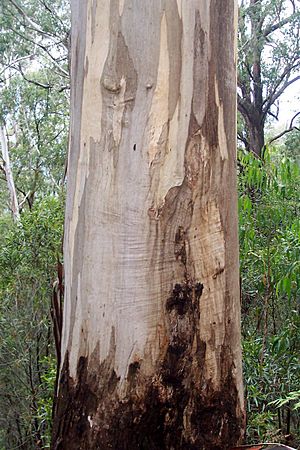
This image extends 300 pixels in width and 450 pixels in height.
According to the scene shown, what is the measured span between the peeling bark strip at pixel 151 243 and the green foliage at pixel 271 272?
3.25 feet

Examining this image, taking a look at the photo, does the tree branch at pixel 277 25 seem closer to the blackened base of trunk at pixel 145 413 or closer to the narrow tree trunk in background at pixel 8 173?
the narrow tree trunk in background at pixel 8 173

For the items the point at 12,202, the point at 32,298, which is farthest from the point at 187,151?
the point at 12,202

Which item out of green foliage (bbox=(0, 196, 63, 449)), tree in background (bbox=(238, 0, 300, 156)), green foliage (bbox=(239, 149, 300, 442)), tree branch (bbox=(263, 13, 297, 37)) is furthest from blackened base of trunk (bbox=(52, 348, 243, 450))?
tree branch (bbox=(263, 13, 297, 37))

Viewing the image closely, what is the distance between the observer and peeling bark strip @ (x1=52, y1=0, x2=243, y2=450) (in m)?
1.04

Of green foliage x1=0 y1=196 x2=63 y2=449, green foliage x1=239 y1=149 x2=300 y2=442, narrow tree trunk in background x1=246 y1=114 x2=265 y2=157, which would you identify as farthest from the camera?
narrow tree trunk in background x1=246 y1=114 x2=265 y2=157

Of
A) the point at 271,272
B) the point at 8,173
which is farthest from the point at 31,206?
the point at 271,272

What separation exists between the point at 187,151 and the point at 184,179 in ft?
0.19

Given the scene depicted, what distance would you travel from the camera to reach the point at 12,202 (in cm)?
1019

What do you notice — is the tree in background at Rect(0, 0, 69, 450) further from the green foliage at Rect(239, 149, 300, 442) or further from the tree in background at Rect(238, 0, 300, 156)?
the tree in background at Rect(238, 0, 300, 156)

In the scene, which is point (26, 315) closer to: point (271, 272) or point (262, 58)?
point (271, 272)

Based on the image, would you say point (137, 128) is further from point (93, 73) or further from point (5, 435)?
point (5, 435)

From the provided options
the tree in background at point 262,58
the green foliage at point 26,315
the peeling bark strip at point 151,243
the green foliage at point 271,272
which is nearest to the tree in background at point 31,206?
the green foliage at point 26,315

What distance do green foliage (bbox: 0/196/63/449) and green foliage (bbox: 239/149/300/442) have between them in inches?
43.0

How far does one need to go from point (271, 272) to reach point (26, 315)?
1515mm
